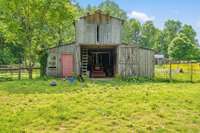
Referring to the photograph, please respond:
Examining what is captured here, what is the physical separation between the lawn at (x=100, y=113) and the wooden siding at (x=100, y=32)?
646 inches

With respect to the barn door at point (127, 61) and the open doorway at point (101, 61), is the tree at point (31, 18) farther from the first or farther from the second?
the barn door at point (127, 61)

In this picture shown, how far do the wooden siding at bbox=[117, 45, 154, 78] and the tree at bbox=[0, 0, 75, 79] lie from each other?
5743 millimetres

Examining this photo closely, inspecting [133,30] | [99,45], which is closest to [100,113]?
[99,45]

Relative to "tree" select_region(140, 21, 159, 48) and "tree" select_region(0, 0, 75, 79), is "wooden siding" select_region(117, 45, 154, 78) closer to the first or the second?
"tree" select_region(0, 0, 75, 79)

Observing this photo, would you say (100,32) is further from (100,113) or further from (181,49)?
(181,49)

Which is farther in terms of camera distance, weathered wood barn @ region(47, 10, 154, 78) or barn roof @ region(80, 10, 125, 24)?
barn roof @ region(80, 10, 125, 24)

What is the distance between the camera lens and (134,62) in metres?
33.7

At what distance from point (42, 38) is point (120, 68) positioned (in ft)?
25.0

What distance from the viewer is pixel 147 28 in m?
120

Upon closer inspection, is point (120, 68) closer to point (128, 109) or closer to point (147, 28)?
point (128, 109)

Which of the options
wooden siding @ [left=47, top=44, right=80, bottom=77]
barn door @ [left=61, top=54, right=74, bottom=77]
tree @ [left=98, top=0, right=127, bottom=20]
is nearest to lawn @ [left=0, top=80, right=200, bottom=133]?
barn door @ [left=61, top=54, right=74, bottom=77]

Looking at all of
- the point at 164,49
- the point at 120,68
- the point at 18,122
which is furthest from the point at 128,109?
the point at 164,49

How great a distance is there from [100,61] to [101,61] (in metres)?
0.11

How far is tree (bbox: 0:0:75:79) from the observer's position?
3269cm
